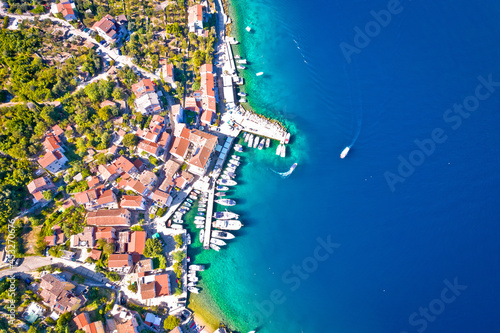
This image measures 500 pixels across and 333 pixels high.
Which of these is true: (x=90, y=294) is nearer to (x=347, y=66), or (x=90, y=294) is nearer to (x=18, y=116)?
(x=18, y=116)

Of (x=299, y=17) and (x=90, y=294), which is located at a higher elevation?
(x=299, y=17)

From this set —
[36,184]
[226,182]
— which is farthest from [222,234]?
[36,184]

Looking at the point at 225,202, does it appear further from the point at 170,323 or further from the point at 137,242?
the point at 170,323

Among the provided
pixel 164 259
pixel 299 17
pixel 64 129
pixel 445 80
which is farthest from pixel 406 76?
pixel 64 129

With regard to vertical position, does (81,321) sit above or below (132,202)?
below

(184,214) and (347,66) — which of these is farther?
(347,66)

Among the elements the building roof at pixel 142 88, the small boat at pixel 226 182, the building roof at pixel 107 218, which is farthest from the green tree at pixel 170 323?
the building roof at pixel 142 88
